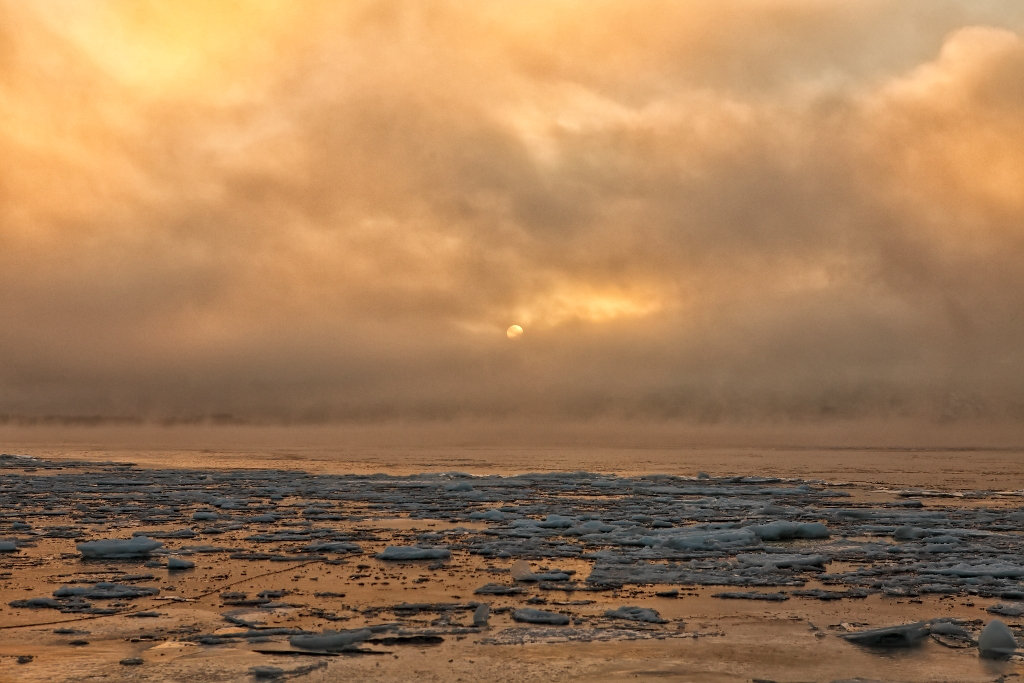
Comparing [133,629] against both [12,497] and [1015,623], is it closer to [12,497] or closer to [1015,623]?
[1015,623]

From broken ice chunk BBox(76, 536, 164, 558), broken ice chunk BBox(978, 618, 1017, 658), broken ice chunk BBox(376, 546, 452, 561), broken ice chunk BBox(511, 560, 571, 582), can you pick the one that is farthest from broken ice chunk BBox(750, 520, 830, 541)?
broken ice chunk BBox(76, 536, 164, 558)

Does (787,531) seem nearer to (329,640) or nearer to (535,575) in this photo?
(535,575)

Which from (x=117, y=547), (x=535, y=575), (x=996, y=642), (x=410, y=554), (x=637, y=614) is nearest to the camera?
(x=996, y=642)

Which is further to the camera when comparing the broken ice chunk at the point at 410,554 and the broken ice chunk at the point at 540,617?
the broken ice chunk at the point at 410,554

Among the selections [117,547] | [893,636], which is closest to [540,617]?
[893,636]

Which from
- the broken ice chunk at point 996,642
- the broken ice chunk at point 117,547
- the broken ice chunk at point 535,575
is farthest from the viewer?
the broken ice chunk at point 117,547

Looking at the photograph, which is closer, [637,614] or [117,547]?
[637,614]

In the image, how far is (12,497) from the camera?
Answer: 27.1 m

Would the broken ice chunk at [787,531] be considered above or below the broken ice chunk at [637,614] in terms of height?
above

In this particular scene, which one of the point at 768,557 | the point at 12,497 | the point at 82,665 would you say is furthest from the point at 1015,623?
the point at 12,497

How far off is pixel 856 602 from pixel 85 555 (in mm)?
11768

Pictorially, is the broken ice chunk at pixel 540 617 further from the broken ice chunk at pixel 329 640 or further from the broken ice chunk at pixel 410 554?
the broken ice chunk at pixel 410 554

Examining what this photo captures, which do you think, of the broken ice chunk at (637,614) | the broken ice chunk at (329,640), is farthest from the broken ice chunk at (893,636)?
the broken ice chunk at (329,640)

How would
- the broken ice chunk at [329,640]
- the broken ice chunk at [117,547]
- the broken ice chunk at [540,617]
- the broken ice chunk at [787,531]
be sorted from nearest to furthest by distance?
the broken ice chunk at [329,640] < the broken ice chunk at [540,617] < the broken ice chunk at [117,547] < the broken ice chunk at [787,531]
